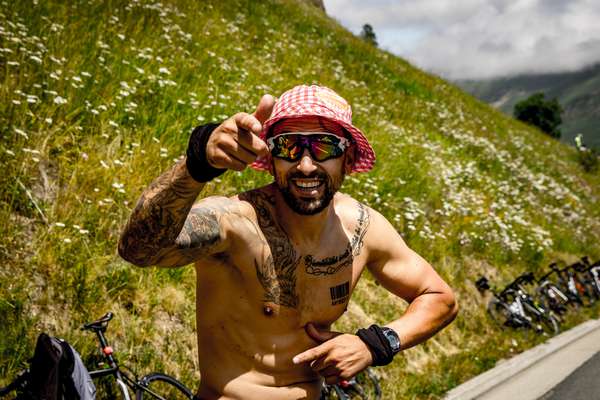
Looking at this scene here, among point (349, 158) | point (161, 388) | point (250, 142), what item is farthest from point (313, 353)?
point (161, 388)

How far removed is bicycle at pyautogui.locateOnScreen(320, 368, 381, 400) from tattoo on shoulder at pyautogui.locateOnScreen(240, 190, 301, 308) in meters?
2.71

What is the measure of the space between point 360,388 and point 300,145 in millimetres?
3592

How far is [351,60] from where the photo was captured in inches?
583

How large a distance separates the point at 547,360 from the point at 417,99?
874 centimetres

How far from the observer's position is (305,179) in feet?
7.44

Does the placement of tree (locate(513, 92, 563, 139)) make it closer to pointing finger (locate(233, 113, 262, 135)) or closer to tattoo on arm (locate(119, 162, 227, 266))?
tattoo on arm (locate(119, 162, 227, 266))

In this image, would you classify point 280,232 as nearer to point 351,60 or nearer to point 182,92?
point 182,92

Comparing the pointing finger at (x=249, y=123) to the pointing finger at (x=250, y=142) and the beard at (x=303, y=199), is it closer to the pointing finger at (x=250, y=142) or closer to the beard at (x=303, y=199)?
the pointing finger at (x=250, y=142)

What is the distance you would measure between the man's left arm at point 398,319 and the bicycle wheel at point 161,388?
5.58 ft

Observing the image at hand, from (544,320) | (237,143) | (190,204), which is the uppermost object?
(237,143)

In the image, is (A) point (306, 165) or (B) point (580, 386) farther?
(B) point (580, 386)

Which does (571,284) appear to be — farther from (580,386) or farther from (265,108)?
(265,108)

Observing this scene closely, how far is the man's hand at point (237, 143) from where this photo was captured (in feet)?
5.16

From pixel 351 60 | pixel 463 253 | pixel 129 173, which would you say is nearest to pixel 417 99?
pixel 351 60
